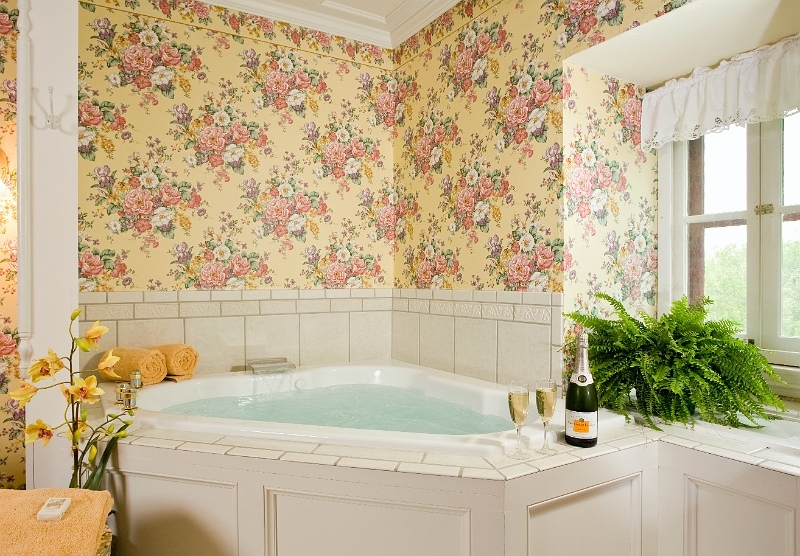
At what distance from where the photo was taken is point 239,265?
2840 millimetres

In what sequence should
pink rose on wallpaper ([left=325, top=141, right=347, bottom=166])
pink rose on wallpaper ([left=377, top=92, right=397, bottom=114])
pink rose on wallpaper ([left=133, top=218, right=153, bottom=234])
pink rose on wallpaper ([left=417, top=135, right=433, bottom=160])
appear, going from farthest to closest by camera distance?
1. pink rose on wallpaper ([left=377, top=92, right=397, bottom=114])
2. pink rose on wallpaper ([left=325, top=141, right=347, bottom=166])
3. pink rose on wallpaper ([left=417, top=135, right=433, bottom=160])
4. pink rose on wallpaper ([left=133, top=218, right=153, bottom=234])

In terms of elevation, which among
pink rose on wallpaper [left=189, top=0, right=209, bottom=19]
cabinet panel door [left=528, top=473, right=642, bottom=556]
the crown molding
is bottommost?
cabinet panel door [left=528, top=473, right=642, bottom=556]

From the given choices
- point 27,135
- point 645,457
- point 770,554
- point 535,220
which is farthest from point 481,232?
point 27,135

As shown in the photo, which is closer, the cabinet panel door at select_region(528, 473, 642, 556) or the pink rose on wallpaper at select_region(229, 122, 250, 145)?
the cabinet panel door at select_region(528, 473, 642, 556)

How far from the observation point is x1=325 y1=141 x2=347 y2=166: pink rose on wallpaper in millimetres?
3064

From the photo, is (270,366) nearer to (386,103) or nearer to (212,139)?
(212,139)

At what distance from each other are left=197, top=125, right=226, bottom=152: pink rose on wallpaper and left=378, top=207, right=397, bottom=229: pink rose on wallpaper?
0.96 meters

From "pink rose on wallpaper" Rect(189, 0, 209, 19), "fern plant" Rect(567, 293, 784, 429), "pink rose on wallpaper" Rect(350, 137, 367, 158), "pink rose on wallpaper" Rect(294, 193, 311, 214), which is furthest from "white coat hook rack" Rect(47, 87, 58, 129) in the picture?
"fern plant" Rect(567, 293, 784, 429)

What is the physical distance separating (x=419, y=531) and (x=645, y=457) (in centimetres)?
75

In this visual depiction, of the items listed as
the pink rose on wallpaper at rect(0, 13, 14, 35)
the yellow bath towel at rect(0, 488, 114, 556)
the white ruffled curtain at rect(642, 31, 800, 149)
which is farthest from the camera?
the pink rose on wallpaper at rect(0, 13, 14, 35)

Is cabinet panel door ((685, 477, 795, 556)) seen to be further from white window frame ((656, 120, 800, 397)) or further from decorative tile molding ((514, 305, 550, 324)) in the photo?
decorative tile molding ((514, 305, 550, 324))

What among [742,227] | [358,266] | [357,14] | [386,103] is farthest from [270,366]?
[742,227]

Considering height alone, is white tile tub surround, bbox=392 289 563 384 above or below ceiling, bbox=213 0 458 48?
below

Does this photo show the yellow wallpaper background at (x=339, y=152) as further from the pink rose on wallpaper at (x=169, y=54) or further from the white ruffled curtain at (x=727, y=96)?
the white ruffled curtain at (x=727, y=96)
